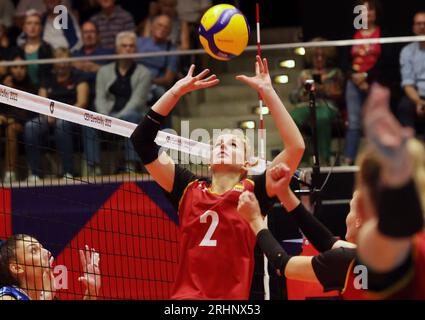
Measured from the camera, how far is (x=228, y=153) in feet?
17.9

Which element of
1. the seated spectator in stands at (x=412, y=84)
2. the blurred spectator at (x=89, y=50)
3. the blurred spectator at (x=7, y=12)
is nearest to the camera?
the seated spectator in stands at (x=412, y=84)

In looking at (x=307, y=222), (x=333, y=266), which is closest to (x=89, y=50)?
(x=307, y=222)

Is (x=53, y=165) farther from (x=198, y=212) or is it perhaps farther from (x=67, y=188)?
(x=198, y=212)

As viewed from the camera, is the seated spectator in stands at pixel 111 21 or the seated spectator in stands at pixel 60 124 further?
the seated spectator in stands at pixel 111 21

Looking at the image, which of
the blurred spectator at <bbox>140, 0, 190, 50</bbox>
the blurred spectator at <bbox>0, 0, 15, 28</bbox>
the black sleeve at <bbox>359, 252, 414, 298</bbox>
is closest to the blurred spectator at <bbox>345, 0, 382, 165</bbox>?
the blurred spectator at <bbox>140, 0, 190, 50</bbox>

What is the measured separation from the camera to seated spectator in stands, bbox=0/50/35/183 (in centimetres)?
1004

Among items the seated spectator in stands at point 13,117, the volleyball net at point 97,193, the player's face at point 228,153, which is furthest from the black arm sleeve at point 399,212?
the seated spectator in stands at point 13,117

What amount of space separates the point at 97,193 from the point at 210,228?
13.7ft

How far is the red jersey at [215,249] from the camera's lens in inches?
203

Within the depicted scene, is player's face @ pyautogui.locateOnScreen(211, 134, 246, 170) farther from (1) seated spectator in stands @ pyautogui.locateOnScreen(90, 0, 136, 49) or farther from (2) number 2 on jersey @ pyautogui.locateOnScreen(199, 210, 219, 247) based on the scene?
(1) seated spectator in stands @ pyautogui.locateOnScreen(90, 0, 136, 49)

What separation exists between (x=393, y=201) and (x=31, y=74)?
7.81m

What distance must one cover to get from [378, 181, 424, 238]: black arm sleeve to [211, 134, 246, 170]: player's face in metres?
2.51

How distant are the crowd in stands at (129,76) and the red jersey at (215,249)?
3.94 meters

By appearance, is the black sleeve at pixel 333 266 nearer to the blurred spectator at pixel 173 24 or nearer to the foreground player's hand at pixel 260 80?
the foreground player's hand at pixel 260 80
